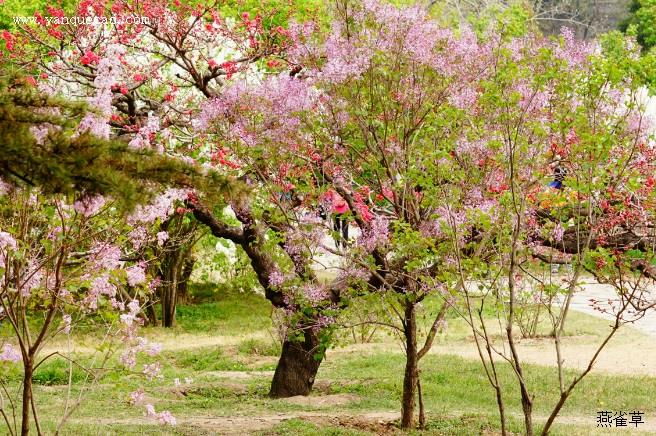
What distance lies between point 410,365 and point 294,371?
2.72m

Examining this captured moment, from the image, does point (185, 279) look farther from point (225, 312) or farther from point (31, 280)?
point (31, 280)

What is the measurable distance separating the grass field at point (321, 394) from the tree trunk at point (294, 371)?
249 millimetres

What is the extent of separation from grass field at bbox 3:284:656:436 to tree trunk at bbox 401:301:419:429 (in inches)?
8.3

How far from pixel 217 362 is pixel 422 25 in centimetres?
843

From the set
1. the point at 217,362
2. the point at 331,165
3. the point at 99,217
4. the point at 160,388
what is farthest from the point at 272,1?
the point at 99,217

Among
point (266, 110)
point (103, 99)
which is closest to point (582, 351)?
point (266, 110)

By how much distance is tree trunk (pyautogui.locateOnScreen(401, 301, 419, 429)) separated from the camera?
923 centimetres

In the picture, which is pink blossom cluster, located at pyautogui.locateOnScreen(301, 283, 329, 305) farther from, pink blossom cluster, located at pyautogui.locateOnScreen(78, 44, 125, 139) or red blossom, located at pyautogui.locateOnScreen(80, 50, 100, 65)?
pink blossom cluster, located at pyautogui.locateOnScreen(78, 44, 125, 139)

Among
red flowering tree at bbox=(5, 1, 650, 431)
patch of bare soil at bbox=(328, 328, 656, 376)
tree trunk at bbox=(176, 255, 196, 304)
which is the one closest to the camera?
red flowering tree at bbox=(5, 1, 650, 431)

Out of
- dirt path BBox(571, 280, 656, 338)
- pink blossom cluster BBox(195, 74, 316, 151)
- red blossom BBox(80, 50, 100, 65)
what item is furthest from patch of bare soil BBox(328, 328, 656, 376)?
red blossom BBox(80, 50, 100, 65)

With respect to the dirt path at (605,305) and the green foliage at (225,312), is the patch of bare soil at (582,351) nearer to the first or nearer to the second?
the dirt path at (605,305)

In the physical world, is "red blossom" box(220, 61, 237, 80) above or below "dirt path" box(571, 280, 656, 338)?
above

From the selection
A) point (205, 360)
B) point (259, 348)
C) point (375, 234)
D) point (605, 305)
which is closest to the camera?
point (375, 234)

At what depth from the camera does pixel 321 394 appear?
12.4 meters
